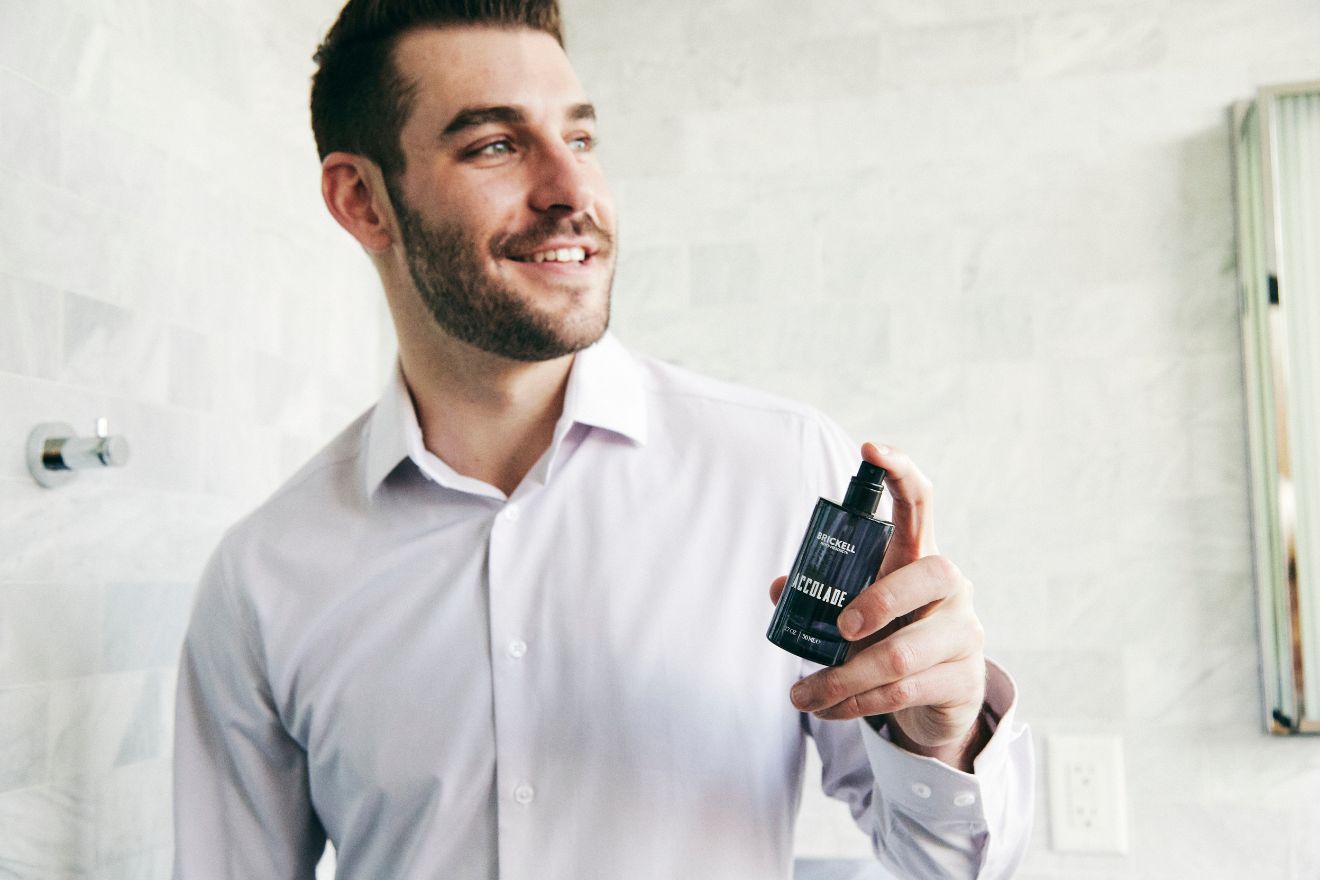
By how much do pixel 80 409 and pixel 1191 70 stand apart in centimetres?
140

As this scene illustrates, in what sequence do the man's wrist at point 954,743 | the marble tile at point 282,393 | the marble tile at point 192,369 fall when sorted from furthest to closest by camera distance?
the marble tile at point 282,393, the marble tile at point 192,369, the man's wrist at point 954,743

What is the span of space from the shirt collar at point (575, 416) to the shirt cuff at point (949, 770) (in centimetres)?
36

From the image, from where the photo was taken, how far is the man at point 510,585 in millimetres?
1026

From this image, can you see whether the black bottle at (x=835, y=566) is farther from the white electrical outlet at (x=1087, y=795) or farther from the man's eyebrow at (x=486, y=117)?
the white electrical outlet at (x=1087, y=795)

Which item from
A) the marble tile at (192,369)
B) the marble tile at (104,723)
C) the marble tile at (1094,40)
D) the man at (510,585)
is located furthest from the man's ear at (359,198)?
the marble tile at (1094,40)

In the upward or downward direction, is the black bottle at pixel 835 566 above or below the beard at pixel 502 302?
below

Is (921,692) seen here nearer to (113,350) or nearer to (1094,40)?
(113,350)

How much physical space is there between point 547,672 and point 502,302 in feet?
1.05

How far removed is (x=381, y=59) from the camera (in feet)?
3.96

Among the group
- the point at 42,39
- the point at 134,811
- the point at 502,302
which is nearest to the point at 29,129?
the point at 42,39

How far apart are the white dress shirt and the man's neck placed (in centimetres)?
3

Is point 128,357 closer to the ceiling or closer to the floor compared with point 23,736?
closer to the ceiling

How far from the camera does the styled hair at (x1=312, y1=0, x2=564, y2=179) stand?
3.86 feet

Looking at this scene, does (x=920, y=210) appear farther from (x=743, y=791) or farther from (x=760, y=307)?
(x=743, y=791)
